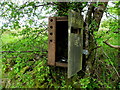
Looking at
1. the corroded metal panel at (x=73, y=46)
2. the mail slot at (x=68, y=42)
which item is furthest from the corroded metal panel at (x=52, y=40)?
the corroded metal panel at (x=73, y=46)

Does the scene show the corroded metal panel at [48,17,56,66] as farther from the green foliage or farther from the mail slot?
the green foliage

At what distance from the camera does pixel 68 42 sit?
162 cm

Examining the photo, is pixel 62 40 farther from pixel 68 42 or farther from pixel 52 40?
pixel 68 42

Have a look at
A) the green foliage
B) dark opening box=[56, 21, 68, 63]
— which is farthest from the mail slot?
the green foliage

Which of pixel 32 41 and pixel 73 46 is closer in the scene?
pixel 73 46

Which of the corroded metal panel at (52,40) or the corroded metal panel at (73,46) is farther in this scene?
the corroded metal panel at (52,40)

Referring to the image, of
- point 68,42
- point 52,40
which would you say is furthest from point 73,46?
point 52,40

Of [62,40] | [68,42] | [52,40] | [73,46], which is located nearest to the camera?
[68,42]

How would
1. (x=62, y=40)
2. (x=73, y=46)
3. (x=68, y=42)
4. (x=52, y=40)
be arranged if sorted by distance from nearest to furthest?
(x=68, y=42)
(x=73, y=46)
(x=52, y=40)
(x=62, y=40)

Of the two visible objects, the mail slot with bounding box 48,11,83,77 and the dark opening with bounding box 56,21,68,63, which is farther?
the dark opening with bounding box 56,21,68,63

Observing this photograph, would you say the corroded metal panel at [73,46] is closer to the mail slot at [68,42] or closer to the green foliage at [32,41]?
the mail slot at [68,42]

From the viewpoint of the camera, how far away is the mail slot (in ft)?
5.40

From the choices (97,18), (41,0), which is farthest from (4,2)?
(97,18)

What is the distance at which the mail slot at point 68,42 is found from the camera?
64.8 inches
